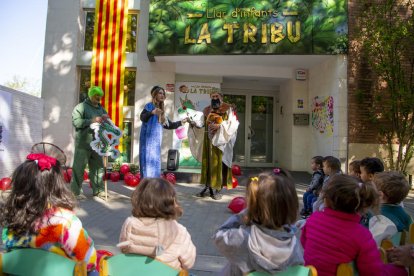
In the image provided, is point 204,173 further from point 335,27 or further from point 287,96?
point 287,96

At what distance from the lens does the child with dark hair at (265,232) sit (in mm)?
1748

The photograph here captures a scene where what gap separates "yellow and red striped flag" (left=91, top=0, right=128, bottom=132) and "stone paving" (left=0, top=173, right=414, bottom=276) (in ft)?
14.0

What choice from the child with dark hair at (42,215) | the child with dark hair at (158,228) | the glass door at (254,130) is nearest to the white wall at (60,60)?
the glass door at (254,130)

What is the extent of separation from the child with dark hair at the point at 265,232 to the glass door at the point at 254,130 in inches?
416

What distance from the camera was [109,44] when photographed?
11242 mm

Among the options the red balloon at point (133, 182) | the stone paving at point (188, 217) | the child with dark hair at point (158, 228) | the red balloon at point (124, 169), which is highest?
the child with dark hair at point (158, 228)

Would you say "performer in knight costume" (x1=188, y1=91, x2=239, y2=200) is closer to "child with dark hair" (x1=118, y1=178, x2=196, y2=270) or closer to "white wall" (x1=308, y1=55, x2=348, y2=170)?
"white wall" (x1=308, y1=55, x2=348, y2=170)

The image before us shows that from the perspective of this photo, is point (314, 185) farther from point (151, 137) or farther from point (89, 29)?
point (89, 29)

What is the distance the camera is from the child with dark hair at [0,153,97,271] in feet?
6.04

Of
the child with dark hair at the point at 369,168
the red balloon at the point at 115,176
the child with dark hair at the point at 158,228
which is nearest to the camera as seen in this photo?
the child with dark hair at the point at 158,228

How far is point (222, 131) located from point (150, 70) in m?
5.60

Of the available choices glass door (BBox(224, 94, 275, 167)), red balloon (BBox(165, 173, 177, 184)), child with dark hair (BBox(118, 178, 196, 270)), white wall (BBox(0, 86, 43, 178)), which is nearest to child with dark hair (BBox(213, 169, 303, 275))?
child with dark hair (BBox(118, 178, 196, 270))

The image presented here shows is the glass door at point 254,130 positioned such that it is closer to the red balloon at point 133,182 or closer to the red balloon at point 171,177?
the red balloon at point 171,177

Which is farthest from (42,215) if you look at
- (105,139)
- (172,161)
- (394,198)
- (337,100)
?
(337,100)
